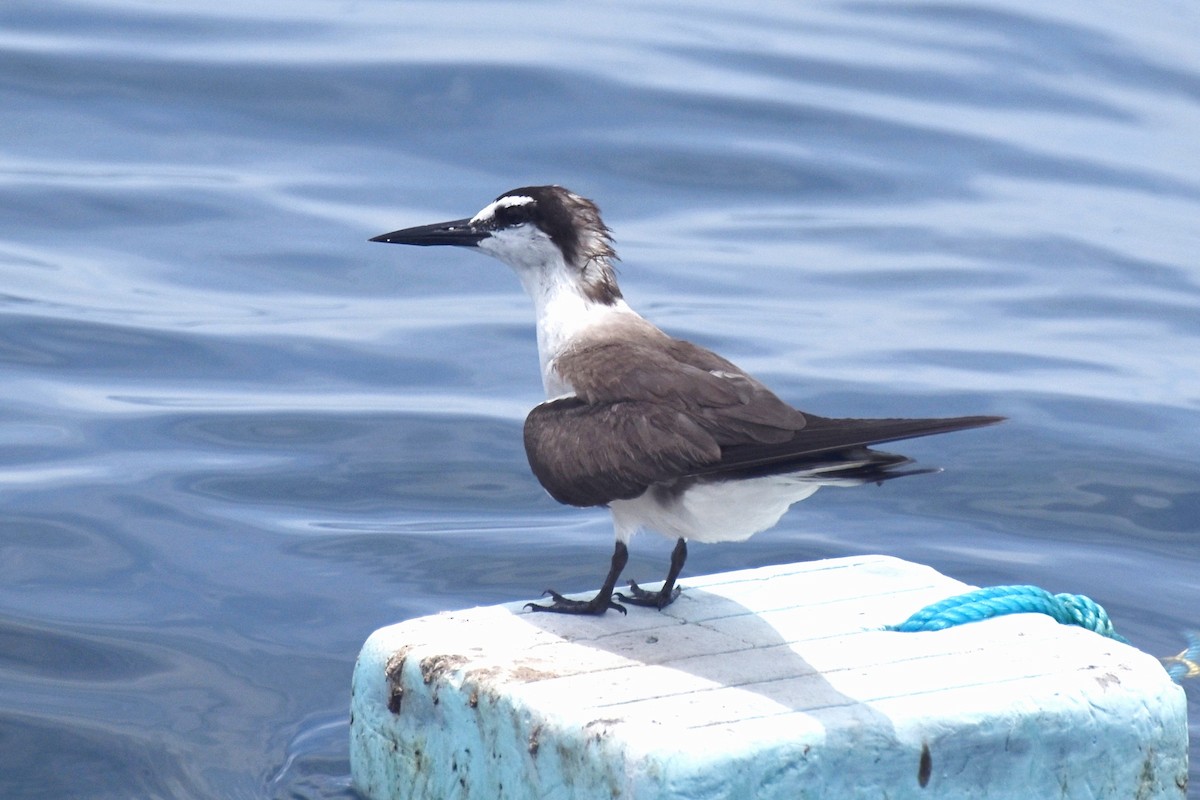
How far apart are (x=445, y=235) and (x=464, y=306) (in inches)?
163

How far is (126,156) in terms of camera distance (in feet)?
40.3

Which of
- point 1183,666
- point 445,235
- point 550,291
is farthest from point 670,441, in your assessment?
point 1183,666

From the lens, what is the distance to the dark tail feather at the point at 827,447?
4195 millimetres

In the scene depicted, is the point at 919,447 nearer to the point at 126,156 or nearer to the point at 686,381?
the point at 686,381

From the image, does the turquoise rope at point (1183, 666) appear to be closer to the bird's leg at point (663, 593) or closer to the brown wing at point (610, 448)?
the bird's leg at point (663, 593)

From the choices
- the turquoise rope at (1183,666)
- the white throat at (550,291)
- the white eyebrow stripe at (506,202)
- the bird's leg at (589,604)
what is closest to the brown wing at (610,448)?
the bird's leg at (589,604)

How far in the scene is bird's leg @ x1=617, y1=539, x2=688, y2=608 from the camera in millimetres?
5207

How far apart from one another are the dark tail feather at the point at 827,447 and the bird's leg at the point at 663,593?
24.8 inches

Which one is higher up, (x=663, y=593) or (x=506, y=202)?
(x=506, y=202)

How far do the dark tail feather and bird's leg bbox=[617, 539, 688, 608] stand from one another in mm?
631

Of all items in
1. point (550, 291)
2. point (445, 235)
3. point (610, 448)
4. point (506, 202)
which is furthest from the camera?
point (445, 235)

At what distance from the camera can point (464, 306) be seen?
34.3 ft

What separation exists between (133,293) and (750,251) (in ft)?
13.4

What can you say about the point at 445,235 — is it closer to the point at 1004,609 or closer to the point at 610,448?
the point at 610,448
